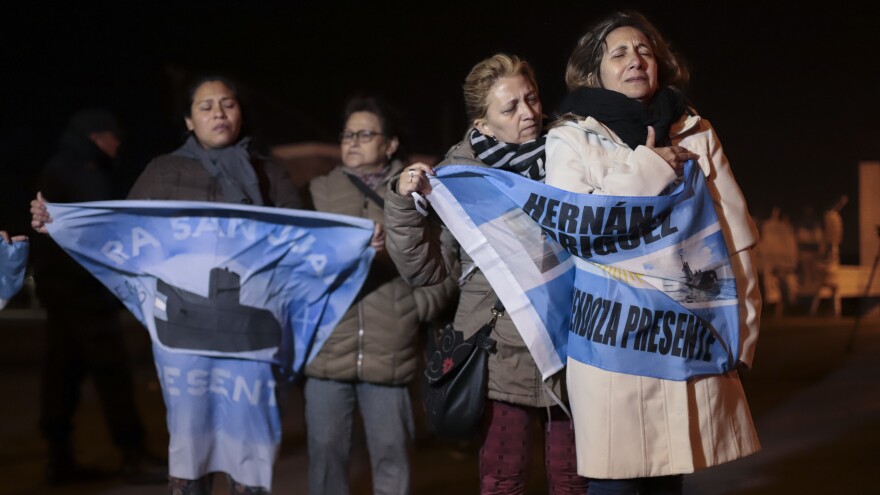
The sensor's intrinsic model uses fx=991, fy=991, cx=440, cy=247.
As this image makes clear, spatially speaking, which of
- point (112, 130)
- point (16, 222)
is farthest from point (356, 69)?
point (16, 222)

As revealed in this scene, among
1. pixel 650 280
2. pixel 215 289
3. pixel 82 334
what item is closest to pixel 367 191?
pixel 215 289

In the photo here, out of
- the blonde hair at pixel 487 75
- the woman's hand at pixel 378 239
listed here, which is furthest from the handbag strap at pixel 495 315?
the woman's hand at pixel 378 239

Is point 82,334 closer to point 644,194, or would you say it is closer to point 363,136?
point 363,136

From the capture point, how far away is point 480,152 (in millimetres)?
2449

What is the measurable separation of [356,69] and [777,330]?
295 centimetres

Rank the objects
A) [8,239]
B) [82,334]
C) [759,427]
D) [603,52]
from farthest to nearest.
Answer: [759,427], [82,334], [8,239], [603,52]

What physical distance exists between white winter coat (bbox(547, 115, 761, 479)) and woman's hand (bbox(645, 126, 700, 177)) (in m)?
0.03

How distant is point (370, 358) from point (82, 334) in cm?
162

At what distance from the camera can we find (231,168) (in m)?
2.94

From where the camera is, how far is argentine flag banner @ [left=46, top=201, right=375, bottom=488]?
282cm

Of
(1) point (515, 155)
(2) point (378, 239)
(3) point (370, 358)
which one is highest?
(1) point (515, 155)

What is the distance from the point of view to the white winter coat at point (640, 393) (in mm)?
2131

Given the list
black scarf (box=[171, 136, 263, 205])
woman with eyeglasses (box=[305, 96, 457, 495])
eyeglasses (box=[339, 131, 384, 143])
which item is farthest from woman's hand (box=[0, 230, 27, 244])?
eyeglasses (box=[339, 131, 384, 143])

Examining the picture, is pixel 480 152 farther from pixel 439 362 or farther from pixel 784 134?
pixel 784 134
